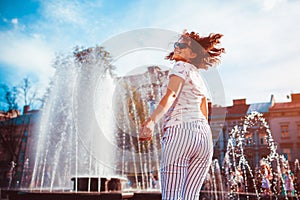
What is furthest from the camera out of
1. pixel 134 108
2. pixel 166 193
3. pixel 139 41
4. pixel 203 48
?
pixel 134 108

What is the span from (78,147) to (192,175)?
41.9ft

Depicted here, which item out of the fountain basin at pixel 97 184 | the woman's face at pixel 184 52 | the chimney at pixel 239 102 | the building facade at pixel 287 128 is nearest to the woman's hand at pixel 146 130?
the woman's face at pixel 184 52

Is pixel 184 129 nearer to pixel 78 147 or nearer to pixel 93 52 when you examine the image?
pixel 78 147

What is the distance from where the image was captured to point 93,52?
1577 cm

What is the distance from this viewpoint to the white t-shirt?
76.8 inches

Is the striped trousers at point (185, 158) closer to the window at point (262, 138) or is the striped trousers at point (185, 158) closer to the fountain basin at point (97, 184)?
the fountain basin at point (97, 184)

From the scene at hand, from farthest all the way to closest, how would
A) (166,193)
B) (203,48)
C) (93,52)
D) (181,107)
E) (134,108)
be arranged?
(134,108) < (93,52) < (203,48) < (181,107) < (166,193)

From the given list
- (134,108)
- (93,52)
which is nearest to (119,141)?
(134,108)

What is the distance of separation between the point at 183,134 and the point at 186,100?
Answer: 0.78ft

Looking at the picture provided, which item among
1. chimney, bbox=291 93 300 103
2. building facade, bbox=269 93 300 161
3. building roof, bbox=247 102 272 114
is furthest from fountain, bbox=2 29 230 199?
chimney, bbox=291 93 300 103

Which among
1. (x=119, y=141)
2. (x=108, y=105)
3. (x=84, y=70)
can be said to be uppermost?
(x=84, y=70)

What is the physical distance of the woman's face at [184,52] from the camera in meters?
2.16

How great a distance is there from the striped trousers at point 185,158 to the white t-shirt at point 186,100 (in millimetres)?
46

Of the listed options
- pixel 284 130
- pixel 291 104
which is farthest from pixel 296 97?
pixel 284 130
